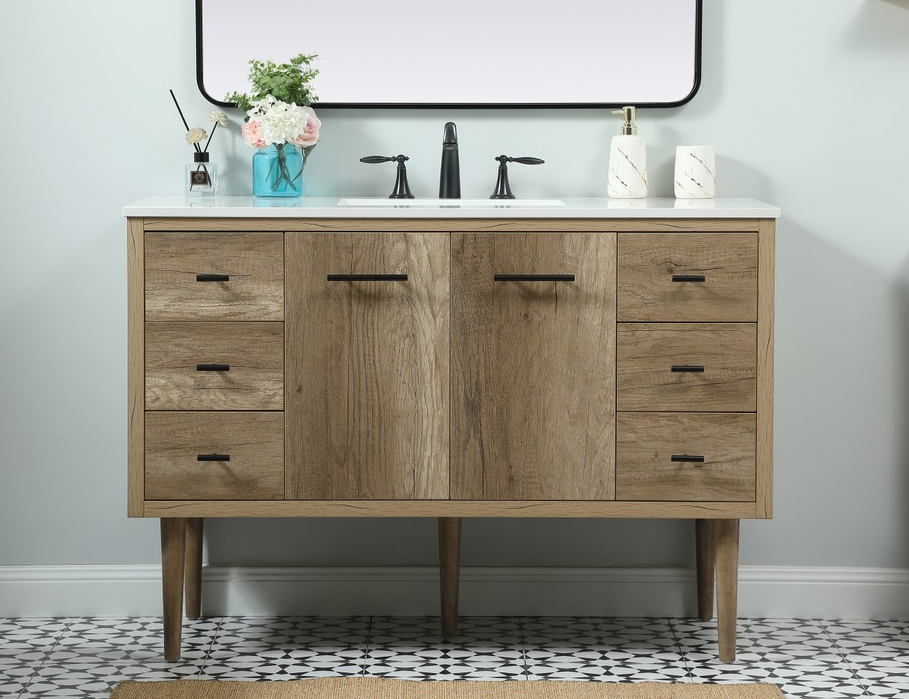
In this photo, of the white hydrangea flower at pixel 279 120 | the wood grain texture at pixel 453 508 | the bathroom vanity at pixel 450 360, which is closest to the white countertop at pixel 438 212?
the bathroom vanity at pixel 450 360

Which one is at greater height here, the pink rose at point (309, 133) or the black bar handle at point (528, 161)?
the pink rose at point (309, 133)

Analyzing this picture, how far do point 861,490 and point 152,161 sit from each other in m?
1.75

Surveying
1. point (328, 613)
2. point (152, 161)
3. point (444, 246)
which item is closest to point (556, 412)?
point (444, 246)

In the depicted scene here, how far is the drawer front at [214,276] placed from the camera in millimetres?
2020

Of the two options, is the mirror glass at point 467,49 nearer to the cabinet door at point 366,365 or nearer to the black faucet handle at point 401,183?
the black faucet handle at point 401,183

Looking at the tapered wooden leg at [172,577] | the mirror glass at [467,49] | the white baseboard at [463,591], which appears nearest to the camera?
the tapered wooden leg at [172,577]

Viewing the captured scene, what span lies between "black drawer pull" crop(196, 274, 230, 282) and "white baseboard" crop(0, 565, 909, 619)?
2.55 ft

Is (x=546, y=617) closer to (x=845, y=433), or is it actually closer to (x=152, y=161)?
(x=845, y=433)

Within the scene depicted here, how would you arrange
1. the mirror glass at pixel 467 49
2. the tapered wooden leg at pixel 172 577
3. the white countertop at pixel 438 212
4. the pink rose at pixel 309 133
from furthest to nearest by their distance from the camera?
the mirror glass at pixel 467 49
the pink rose at pixel 309 133
the tapered wooden leg at pixel 172 577
the white countertop at pixel 438 212

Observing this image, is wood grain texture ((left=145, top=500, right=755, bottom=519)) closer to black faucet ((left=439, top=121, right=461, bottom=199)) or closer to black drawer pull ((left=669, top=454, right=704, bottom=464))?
black drawer pull ((left=669, top=454, right=704, bottom=464))

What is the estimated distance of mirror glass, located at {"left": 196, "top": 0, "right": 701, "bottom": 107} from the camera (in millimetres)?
2373

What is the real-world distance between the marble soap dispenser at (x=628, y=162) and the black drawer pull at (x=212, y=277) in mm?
851

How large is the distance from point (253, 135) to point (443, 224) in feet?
1.62

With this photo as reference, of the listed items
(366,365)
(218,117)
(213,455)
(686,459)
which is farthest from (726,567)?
(218,117)
